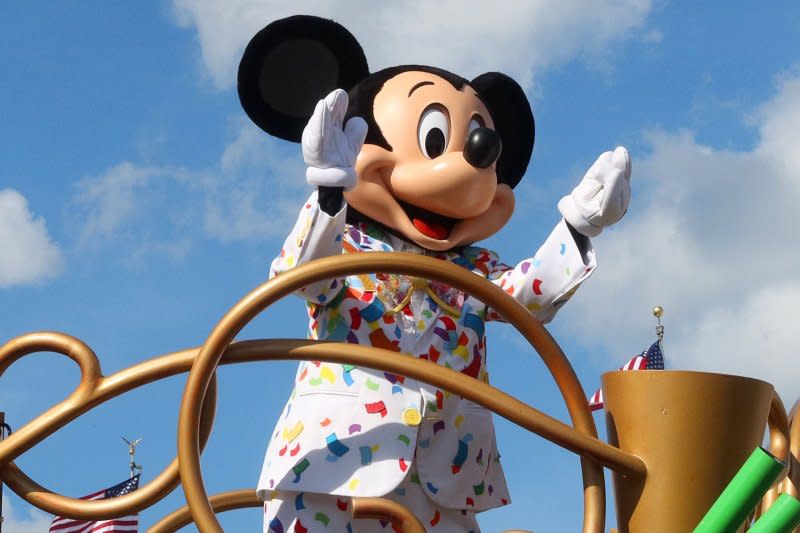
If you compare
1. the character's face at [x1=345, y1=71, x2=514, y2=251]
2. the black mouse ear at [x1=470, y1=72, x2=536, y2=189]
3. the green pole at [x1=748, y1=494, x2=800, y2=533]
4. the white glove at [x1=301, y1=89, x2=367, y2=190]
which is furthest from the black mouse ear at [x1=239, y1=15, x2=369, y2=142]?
the green pole at [x1=748, y1=494, x2=800, y2=533]

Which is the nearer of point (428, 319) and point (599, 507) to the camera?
point (599, 507)

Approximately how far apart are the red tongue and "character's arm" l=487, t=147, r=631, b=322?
0.67ft

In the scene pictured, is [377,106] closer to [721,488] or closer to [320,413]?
[320,413]

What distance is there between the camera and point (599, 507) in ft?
9.52

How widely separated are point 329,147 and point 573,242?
0.69 meters

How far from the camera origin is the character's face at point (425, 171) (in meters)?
3.64

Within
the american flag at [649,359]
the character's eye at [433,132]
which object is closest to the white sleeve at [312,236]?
the character's eye at [433,132]

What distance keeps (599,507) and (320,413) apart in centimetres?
84

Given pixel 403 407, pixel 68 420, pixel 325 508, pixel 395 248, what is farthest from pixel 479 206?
pixel 68 420

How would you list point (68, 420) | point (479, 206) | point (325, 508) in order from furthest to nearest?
point (479, 206) < point (325, 508) < point (68, 420)

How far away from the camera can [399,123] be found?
12.2 feet

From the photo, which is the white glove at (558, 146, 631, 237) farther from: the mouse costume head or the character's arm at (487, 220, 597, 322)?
the mouse costume head

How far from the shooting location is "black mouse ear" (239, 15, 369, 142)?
12.9ft

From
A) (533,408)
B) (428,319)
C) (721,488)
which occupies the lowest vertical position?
Result: (721,488)
